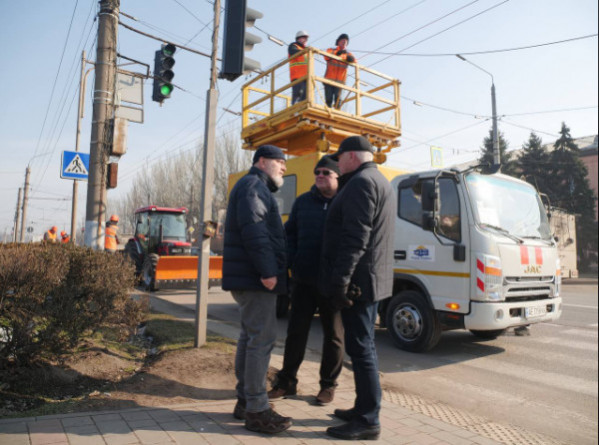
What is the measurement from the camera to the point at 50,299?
376 cm

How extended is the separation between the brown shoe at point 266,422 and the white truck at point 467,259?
10.4ft

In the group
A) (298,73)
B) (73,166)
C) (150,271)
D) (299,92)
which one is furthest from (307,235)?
(150,271)

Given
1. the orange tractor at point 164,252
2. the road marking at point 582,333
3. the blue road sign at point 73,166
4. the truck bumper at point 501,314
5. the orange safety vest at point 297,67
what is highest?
the orange safety vest at point 297,67

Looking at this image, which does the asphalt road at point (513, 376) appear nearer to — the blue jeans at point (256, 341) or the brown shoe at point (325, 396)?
the brown shoe at point (325, 396)

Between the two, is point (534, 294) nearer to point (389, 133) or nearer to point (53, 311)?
point (389, 133)

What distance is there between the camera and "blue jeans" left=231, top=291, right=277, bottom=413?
290 centimetres

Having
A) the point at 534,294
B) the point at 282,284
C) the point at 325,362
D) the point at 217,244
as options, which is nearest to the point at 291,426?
the point at 325,362

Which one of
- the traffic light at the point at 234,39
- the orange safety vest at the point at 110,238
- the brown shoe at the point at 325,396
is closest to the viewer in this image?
the brown shoe at the point at 325,396

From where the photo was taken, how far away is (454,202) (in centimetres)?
558

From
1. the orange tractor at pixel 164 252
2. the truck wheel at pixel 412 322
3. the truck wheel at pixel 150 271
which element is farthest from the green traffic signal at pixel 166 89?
the truck wheel at pixel 150 271

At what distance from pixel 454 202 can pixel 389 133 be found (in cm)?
271

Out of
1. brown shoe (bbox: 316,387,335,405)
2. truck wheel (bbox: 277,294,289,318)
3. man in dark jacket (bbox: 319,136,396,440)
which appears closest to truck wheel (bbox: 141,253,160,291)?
truck wheel (bbox: 277,294,289,318)

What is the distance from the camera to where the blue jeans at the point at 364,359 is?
2928 millimetres

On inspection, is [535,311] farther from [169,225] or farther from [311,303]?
[169,225]
